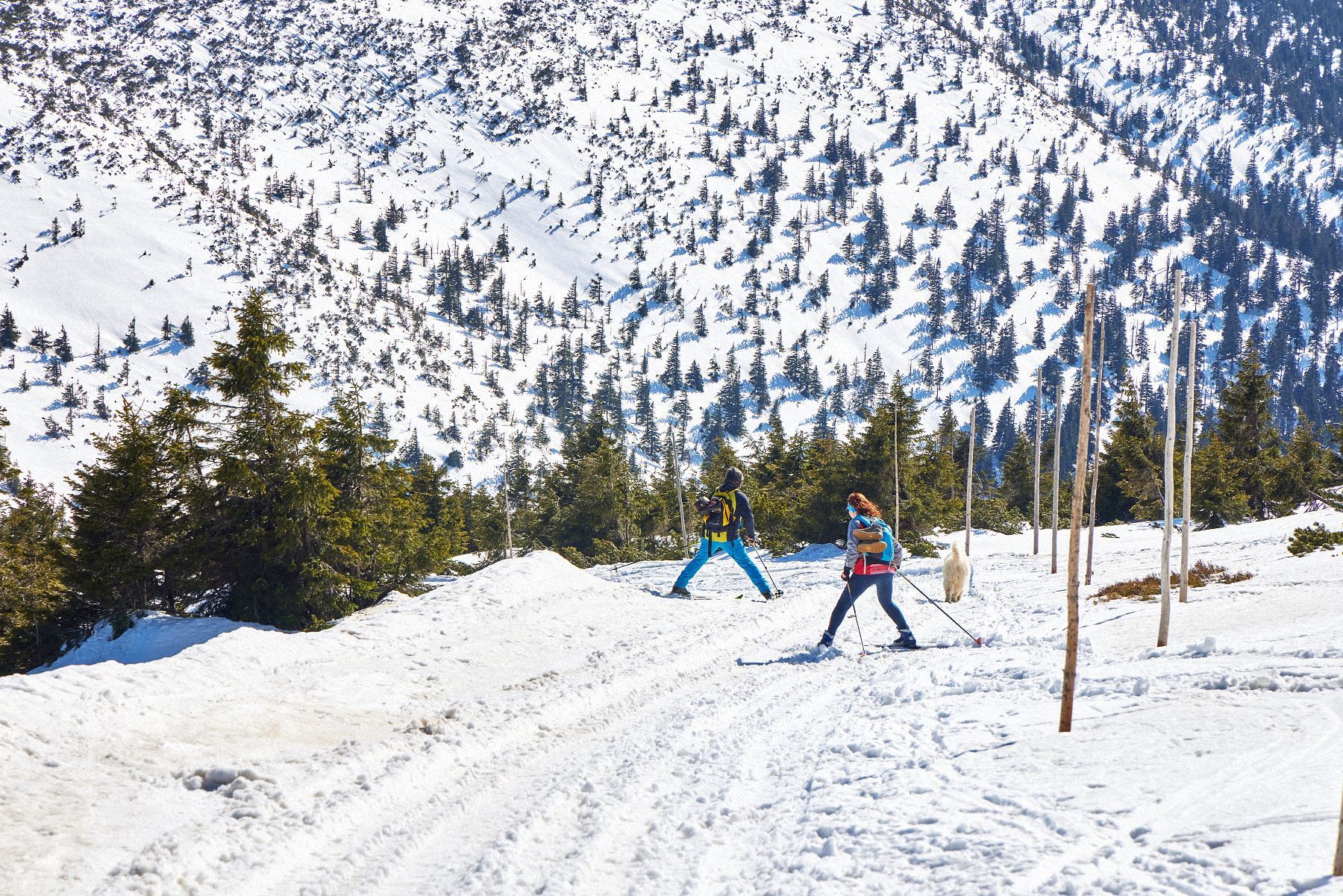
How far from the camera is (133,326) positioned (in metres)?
188

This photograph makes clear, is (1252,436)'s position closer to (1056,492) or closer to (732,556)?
(1056,492)

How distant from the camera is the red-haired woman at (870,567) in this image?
10.2 metres

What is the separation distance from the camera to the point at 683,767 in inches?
245

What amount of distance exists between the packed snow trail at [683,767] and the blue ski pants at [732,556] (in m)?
3.60

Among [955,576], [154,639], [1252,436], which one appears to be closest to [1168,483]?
[955,576]

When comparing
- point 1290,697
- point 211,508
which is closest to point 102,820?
point 1290,697

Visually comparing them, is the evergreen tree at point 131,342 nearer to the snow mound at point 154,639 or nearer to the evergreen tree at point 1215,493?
the snow mound at point 154,639

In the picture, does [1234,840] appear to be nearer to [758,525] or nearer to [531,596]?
[531,596]

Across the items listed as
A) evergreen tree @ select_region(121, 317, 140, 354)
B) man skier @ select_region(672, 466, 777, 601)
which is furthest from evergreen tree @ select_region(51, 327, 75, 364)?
man skier @ select_region(672, 466, 777, 601)

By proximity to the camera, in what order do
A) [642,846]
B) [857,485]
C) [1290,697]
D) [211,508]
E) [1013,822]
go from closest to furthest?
[1013,822] < [642,846] < [1290,697] < [211,508] < [857,485]

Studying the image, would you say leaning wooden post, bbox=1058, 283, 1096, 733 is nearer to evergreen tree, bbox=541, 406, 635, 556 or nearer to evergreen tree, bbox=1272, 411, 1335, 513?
evergreen tree, bbox=541, 406, 635, 556

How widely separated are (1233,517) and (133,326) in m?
209

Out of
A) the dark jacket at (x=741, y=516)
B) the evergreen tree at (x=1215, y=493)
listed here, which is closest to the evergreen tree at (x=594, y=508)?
the evergreen tree at (x=1215, y=493)

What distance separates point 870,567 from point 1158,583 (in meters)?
8.42
